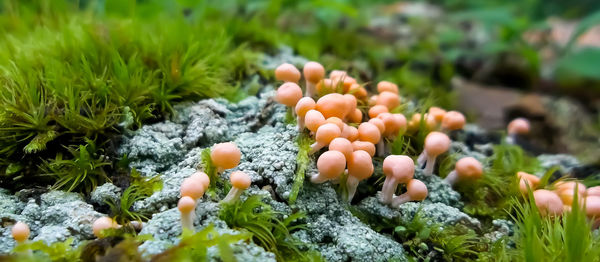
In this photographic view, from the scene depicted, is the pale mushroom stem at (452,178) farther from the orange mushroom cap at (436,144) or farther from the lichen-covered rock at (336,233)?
the lichen-covered rock at (336,233)

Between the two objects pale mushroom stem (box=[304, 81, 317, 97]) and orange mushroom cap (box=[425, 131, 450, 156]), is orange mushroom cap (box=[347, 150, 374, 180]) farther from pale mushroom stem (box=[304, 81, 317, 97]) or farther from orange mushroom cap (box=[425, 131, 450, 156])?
pale mushroom stem (box=[304, 81, 317, 97])

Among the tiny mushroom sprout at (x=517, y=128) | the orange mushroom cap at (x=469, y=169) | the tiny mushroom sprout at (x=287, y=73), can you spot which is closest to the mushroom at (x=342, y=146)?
the tiny mushroom sprout at (x=287, y=73)

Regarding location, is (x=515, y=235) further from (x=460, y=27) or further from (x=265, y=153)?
(x=460, y=27)

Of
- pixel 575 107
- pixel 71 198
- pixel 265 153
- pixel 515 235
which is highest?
pixel 265 153

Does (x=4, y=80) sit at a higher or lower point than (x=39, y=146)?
higher

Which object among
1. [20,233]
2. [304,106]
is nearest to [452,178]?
[304,106]

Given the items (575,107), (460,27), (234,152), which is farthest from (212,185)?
(460,27)
